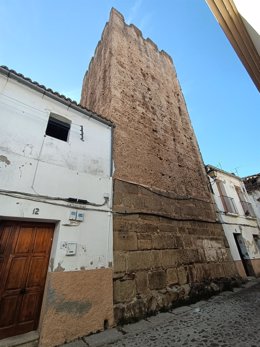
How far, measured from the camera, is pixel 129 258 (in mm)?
3900

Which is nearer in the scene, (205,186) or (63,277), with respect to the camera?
(63,277)

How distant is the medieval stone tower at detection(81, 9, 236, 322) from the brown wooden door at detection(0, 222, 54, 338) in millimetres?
1350

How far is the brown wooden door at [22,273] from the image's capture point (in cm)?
277

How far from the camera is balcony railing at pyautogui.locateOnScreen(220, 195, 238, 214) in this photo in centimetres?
891

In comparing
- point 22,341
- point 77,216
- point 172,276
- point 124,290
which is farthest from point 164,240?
point 22,341

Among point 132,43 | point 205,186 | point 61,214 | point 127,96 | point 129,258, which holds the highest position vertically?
point 132,43

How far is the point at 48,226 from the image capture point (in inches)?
136

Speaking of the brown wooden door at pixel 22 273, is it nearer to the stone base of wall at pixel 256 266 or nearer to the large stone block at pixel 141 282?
the large stone block at pixel 141 282

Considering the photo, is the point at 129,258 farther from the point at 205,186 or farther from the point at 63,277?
the point at 205,186

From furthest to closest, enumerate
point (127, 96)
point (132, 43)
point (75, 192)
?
point (132, 43) < point (127, 96) < point (75, 192)

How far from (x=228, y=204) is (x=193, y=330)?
7403mm

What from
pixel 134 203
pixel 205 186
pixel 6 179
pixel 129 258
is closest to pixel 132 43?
pixel 205 186

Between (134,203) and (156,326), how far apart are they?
2.37 meters

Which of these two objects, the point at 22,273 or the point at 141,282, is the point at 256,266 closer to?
the point at 141,282
